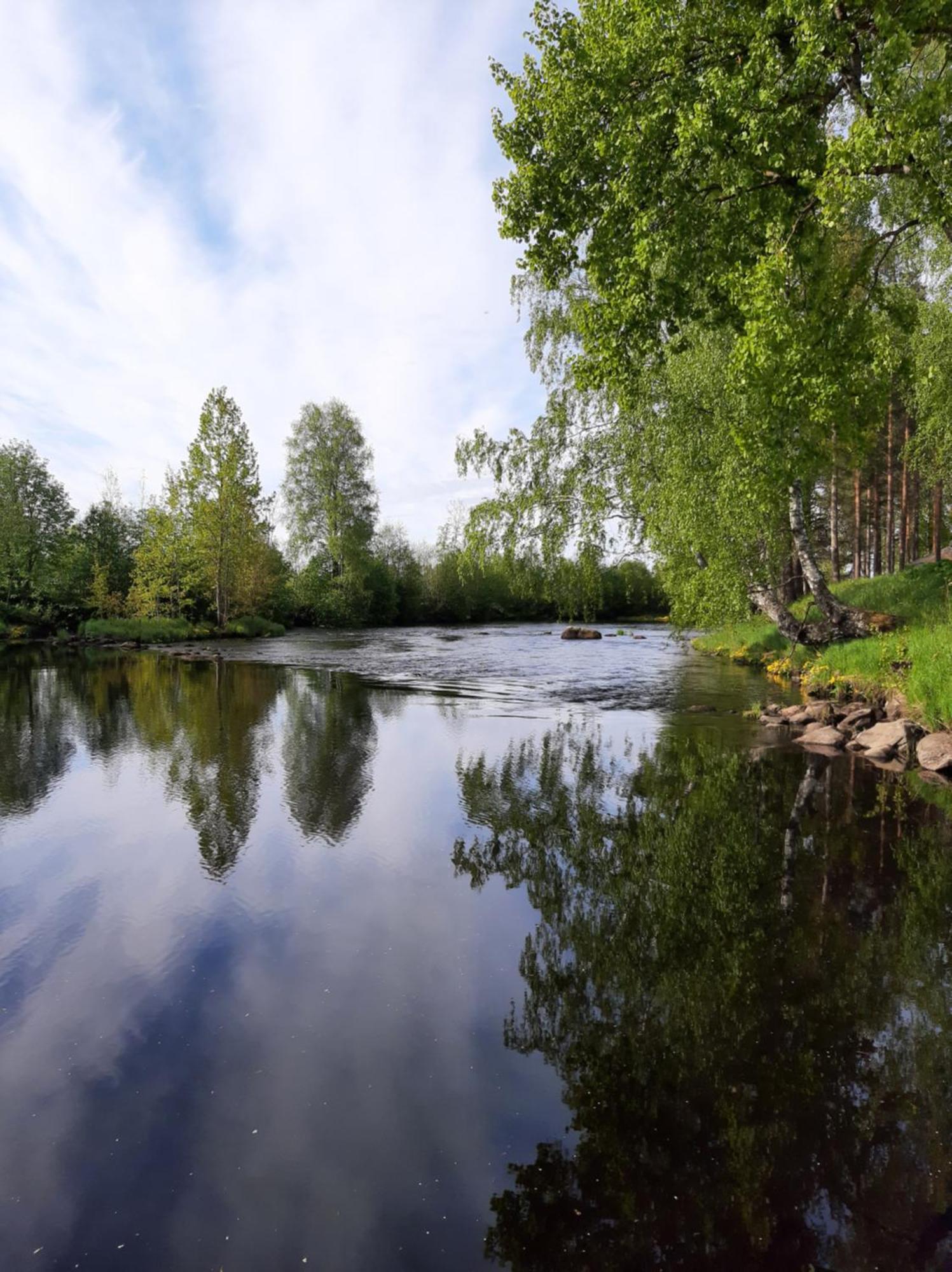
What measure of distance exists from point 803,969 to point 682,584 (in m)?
15.9

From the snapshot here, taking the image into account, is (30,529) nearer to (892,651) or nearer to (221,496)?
(221,496)

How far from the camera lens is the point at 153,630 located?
127 ft

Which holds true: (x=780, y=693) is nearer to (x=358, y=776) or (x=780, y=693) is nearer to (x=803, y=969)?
(x=358, y=776)

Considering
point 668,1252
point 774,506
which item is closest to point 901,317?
point 774,506

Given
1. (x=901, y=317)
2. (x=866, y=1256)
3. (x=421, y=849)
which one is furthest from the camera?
(x=901, y=317)

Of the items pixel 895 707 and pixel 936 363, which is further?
pixel 936 363

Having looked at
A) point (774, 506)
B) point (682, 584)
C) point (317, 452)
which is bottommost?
point (682, 584)

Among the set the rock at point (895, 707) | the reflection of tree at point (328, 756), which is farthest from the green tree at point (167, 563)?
the rock at point (895, 707)

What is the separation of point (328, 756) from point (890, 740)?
9064mm

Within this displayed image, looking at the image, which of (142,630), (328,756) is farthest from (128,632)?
(328,756)

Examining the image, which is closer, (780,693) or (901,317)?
(901,317)

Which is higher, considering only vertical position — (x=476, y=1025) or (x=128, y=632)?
(x=128, y=632)

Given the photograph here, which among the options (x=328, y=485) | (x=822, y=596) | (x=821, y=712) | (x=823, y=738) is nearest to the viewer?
(x=823, y=738)

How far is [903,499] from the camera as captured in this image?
27953mm
